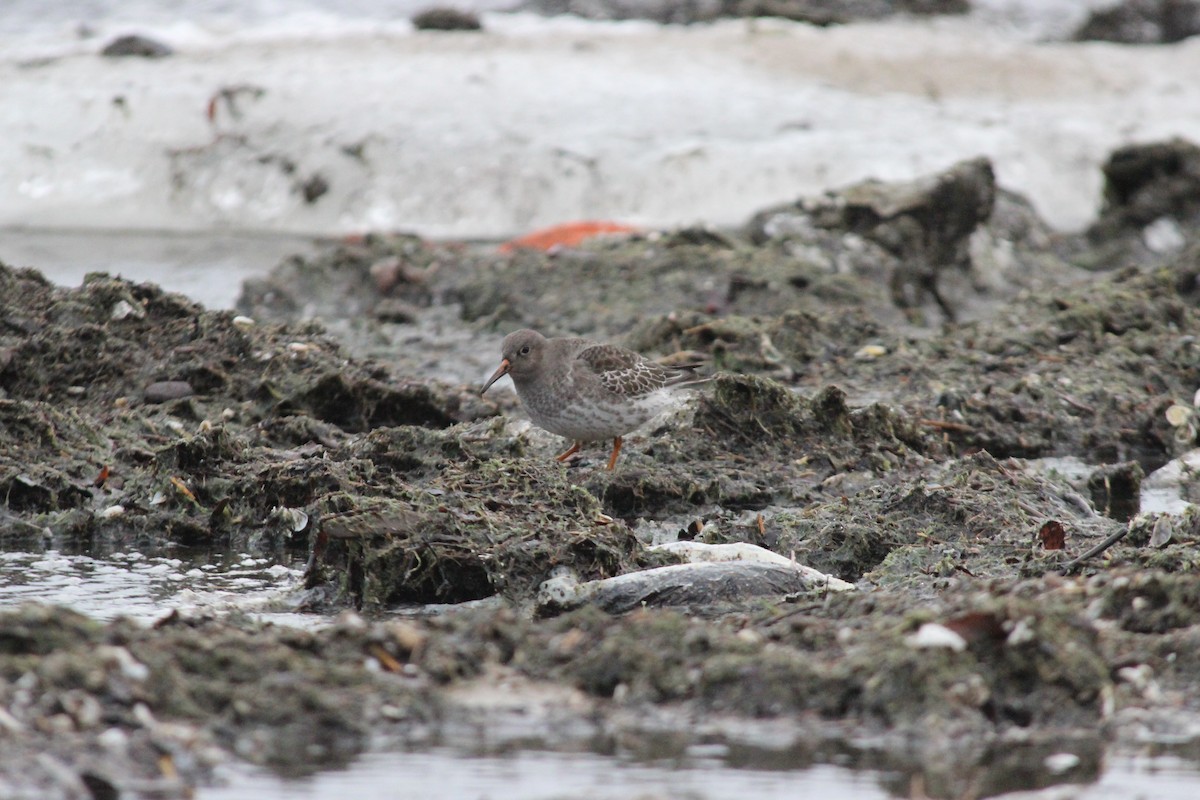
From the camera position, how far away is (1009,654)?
12.6ft

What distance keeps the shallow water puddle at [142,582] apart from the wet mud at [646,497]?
17 centimetres

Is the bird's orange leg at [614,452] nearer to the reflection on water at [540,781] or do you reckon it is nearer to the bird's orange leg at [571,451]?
the bird's orange leg at [571,451]

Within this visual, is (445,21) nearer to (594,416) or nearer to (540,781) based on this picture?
(594,416)

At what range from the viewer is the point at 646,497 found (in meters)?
6.27

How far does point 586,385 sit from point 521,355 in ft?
1.73

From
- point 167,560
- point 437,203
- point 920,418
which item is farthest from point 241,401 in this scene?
point 437,203

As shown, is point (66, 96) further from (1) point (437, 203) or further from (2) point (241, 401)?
(2) point (241, 401)

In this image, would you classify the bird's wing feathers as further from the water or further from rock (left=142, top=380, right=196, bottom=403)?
the water

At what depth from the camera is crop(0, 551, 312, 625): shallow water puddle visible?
4.95m

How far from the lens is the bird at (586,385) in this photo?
678 cm

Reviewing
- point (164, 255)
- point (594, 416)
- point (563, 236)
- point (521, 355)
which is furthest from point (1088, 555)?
point (164, 255)

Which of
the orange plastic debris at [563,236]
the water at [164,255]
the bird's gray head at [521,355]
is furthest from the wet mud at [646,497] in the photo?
the water at [164,255]

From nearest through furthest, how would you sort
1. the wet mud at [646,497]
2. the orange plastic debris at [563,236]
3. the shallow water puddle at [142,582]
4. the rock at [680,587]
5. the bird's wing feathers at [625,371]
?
the wet mud at [646,497] < the rock at [680,587] < the shallow water puddle at [142,582] < the bird's wing feathers at [625,371] < the orange plastic debris at [563,236]

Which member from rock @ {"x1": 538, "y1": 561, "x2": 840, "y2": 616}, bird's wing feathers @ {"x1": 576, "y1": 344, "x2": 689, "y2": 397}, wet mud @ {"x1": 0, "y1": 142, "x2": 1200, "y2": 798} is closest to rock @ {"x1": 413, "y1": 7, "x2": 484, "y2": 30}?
wet mud @ {"x1": 0, "y1": 142, "x2": 1200, "y2": 798}
